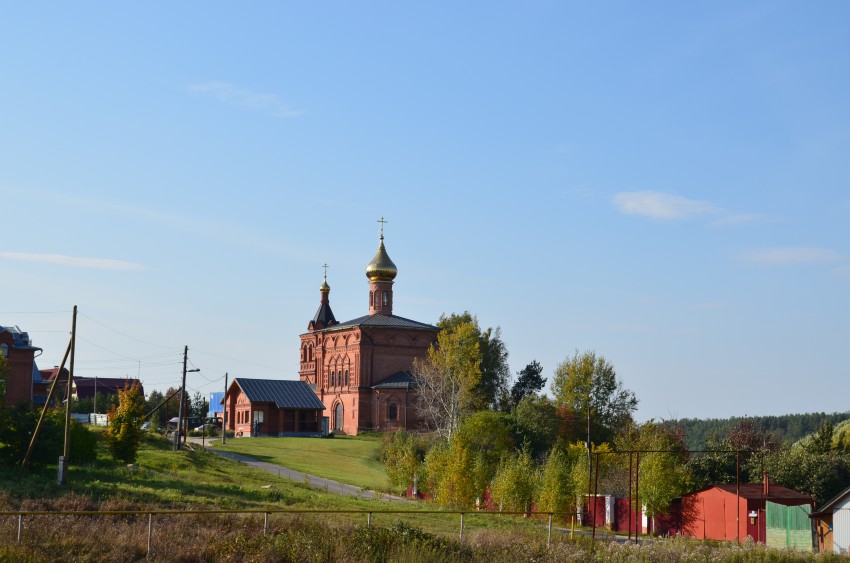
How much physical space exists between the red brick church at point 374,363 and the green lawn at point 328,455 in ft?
10.4

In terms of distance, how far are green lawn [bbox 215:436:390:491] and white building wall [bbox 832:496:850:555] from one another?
2216 cm

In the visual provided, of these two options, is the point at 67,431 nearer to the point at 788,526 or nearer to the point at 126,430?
the point at 126,430

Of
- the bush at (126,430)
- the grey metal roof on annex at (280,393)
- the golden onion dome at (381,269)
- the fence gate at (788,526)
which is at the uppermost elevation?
the golden onion dome at (381,269)

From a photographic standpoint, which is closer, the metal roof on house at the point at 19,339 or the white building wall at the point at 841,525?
the white building wall at the point at 841,525

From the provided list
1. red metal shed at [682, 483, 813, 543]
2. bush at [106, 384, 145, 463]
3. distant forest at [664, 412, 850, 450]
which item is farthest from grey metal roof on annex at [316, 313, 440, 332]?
distant forest at [664, 412, 850, 450]

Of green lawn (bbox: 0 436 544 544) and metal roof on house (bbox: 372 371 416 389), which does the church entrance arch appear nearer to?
metal roof on house (bbox: 372 371 416 389)

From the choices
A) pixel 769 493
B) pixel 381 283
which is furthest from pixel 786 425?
pixel 769 493

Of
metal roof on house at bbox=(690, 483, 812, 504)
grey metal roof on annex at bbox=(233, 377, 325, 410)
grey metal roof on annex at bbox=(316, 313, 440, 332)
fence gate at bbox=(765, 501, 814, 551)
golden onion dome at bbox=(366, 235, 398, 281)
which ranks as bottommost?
fence gate at bbox=(765, 501, 814, 551)

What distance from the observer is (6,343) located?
222 feet

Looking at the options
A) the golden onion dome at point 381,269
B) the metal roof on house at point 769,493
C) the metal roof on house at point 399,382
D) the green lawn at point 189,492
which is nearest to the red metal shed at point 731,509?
the metal roof on house at point 769,493

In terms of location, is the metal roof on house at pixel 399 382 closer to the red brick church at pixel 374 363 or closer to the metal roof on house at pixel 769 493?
the red brick church at pixel 374 363

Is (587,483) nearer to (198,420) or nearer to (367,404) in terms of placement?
(367,404)

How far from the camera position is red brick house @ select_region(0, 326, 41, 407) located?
222ft

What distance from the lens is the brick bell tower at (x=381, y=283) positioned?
277 ft
